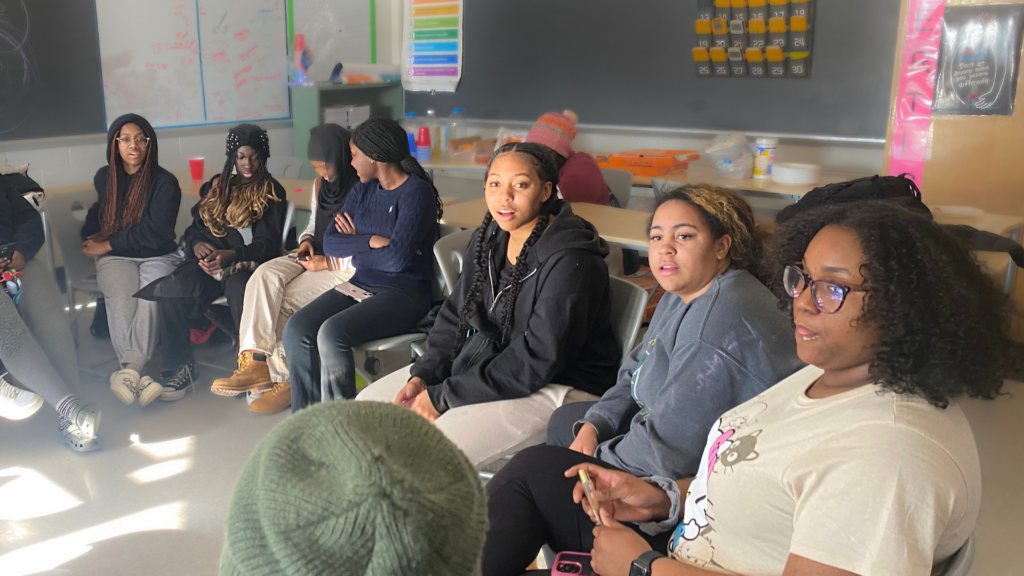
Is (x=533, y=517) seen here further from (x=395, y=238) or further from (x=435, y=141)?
(x=435, y=141)

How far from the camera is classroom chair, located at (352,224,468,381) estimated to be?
103 inches

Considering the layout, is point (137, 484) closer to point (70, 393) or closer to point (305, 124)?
point (70, 393)

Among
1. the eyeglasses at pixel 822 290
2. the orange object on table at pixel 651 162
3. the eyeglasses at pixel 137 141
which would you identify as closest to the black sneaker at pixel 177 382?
the eyeglasses at pixel 137 141

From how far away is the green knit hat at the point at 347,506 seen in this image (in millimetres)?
448

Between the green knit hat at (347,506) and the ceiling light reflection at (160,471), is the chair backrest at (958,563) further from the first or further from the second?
the ceiling light reflection at (160,471)

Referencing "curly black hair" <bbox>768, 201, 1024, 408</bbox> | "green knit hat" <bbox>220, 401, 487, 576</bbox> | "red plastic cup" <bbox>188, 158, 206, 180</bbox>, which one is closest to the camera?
"green knit hat" <bbox>220, 401, 487, 576</bbox>

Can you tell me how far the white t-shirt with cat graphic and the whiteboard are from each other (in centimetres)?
443

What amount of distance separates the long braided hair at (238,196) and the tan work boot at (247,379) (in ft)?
1.97

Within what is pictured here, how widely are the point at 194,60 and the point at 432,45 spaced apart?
1901 millimetres

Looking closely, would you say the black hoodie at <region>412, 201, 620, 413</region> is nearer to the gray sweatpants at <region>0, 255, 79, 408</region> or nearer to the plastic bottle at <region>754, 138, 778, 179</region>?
the gray sweatpants at <region>0, 255, 79, 408</region>

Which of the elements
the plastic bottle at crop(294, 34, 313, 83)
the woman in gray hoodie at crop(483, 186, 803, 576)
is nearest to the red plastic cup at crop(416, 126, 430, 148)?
the plastic bottle at crop(294, 34, 313, 83)

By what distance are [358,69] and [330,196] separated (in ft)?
9.24

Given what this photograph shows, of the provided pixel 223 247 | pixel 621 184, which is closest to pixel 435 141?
pixel 621 184

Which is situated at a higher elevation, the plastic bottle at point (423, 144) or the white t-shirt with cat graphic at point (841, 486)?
the plastic bottle at point (423, 144)
